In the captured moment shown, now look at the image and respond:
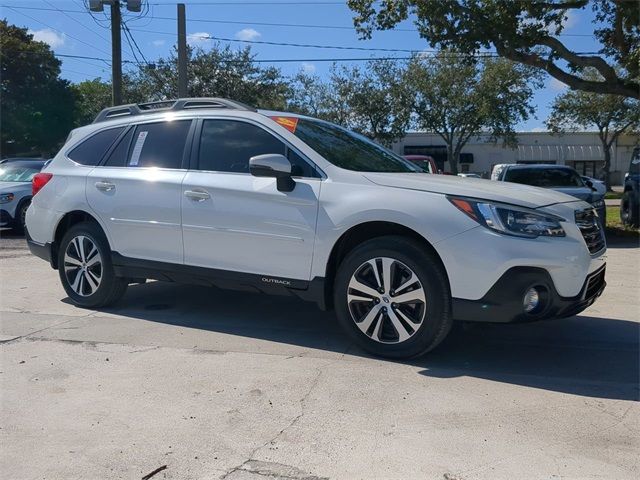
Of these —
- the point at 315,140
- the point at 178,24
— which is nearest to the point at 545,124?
the point at 178,24

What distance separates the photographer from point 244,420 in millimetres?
3613

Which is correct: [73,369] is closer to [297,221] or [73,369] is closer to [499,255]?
[297,221]

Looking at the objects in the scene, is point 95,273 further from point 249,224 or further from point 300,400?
point 300,400

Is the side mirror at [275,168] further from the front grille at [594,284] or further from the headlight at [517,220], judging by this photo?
the front grille at [594,284]

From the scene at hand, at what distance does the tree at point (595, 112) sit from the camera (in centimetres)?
3678

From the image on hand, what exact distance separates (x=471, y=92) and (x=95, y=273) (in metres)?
33.4

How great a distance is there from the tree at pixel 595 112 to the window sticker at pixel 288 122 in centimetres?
3348

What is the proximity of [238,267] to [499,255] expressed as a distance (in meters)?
2.15

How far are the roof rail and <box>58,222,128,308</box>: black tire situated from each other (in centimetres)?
122

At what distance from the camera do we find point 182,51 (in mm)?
18906

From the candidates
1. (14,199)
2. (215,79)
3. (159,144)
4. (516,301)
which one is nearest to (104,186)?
(159,144)

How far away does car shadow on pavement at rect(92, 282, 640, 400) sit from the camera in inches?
171

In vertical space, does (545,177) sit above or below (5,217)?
above

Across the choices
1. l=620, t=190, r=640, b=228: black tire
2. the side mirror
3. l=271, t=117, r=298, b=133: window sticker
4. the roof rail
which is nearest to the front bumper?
the roof rail
